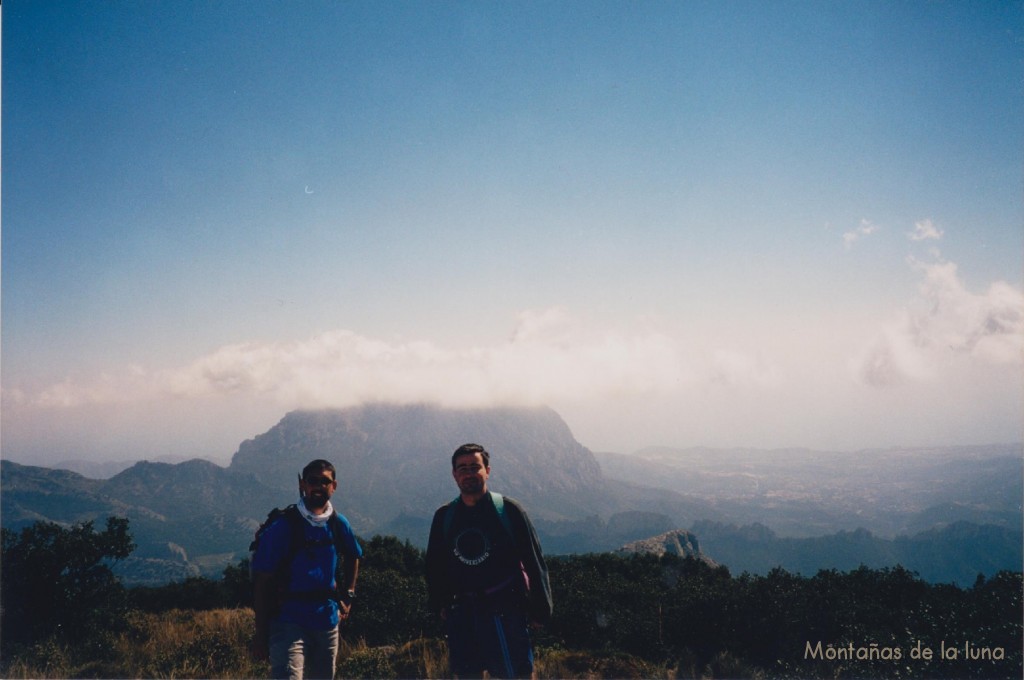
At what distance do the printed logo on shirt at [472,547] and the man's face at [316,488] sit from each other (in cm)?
155

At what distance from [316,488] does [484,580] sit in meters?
2.12

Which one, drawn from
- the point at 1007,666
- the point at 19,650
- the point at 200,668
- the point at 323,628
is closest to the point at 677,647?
the point at 1007,666

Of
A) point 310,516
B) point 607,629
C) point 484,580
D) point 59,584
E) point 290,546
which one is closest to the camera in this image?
point 484,580

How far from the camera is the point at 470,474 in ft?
16.8

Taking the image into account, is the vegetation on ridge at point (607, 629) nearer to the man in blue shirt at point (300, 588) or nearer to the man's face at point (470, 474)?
the man in blue shirt at point (300, 588)

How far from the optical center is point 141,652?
30.4 ft

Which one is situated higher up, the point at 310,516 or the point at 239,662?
the point at 310,516

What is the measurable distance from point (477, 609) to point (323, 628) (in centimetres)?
175

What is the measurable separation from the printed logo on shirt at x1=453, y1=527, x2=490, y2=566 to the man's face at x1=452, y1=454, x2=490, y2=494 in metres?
0.42

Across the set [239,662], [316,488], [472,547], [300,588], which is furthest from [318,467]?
[239,662]

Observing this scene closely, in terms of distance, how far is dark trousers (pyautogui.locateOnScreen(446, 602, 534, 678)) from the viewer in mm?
4781

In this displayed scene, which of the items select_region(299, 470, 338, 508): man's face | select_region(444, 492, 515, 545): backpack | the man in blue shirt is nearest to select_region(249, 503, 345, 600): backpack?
the man in blue shirt

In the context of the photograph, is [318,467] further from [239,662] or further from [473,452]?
[239,662]

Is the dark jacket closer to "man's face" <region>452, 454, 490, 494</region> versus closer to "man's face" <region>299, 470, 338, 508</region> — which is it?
"man's face" <region>452, 454, 490, 494</region>
